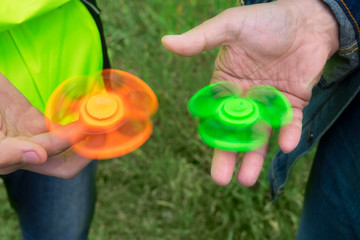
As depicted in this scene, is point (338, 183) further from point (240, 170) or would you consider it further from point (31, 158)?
point (31, 158)

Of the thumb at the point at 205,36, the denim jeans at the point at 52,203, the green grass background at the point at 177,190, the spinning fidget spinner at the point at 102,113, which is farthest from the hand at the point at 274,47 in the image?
the green grass background at the point at 177,190

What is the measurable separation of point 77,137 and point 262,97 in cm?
53

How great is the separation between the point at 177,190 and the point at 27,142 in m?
0.98

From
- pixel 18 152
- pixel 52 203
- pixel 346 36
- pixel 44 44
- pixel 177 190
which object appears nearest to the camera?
pixel 18 152

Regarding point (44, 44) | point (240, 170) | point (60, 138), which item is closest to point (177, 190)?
point (240, 170)

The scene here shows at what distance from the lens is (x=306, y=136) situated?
3.77ft

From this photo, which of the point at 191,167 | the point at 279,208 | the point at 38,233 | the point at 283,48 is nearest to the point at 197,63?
the point at 191,167

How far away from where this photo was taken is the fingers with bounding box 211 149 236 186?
984 mm

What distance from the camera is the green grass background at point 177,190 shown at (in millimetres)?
1662

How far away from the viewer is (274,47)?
1.10m

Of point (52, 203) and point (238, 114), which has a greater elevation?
point (238, 114)

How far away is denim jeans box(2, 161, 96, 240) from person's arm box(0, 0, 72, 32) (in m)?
0.50

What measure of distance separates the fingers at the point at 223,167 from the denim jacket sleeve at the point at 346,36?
352 mm

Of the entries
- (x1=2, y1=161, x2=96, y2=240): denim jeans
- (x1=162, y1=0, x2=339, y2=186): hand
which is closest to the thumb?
(x1=162, y1=0, x2=339, y2=186): hand
